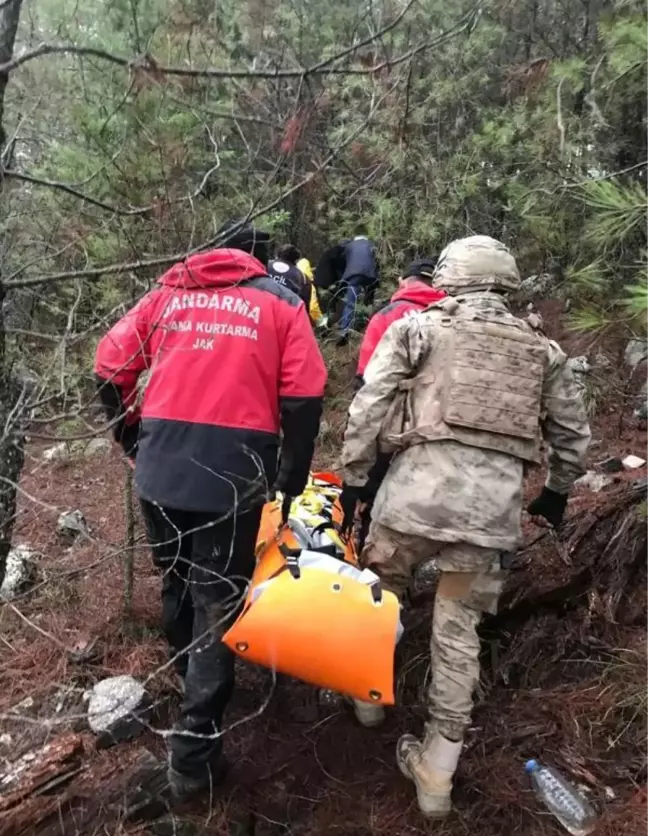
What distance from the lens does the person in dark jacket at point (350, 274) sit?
333 inches

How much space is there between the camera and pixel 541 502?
11.4 ft

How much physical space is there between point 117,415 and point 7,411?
2.71 ft

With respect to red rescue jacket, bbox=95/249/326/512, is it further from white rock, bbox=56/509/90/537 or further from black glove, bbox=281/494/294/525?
white rock, bbox=56/509/90/537

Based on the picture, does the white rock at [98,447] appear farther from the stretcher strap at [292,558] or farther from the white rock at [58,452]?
the stretcher strap at [292,558]

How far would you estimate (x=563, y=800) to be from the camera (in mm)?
2883

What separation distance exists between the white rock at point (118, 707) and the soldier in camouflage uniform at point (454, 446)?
45.9 inches

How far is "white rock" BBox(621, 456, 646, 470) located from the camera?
541 centimetres

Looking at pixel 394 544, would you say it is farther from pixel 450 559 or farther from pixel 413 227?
pixel 413 227

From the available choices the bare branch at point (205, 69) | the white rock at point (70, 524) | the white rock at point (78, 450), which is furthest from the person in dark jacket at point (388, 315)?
the white rock at point (78, 450)

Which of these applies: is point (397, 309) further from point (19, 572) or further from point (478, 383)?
point (19, 572)

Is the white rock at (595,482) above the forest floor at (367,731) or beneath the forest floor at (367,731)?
above

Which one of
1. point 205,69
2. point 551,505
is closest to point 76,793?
point 551,505

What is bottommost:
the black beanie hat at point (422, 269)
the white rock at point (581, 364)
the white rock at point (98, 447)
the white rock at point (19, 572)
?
the white rock at point (98, 447)

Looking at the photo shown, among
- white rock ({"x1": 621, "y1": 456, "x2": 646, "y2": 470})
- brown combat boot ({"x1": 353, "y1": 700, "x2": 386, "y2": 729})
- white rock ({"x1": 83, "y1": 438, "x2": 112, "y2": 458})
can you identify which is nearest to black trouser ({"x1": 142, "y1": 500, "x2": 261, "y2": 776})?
brown combat boot ({"x1": 353, "y1": 700, "x2": 386, "y2": 729})
